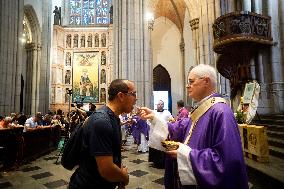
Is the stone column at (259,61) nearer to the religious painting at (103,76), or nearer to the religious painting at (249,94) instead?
the religious painting at (249,94)

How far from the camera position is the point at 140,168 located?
600 centimetres

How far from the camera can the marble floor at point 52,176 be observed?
4699 millimetres

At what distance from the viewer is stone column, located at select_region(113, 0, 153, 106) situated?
1298cm

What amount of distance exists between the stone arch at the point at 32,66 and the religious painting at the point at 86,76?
5.12 meters

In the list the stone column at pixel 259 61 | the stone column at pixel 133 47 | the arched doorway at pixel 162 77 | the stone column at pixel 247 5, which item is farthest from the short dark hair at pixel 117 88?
the arched doorway at pixel 162 77

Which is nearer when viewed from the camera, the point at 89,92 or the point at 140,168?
the point at 140,168

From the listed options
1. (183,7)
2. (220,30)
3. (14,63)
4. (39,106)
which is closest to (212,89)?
(220,30)

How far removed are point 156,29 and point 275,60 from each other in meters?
16.5

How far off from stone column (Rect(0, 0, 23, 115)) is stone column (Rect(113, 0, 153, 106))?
530 centimetres

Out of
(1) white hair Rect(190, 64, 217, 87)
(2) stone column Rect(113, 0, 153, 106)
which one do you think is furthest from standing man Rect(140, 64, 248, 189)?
(2) stone column Rect(113, 0, 153, 106)

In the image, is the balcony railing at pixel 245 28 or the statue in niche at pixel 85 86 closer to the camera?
the balcony railing at pixel 245 28

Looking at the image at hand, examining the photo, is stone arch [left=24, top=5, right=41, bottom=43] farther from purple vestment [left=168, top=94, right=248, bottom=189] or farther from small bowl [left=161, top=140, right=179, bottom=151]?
purple vestment [left=168, top=94, right=248, bottom=189]

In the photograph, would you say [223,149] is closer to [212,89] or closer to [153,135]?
[212,89]

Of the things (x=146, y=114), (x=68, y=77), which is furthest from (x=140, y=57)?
(x=68, y=77)
